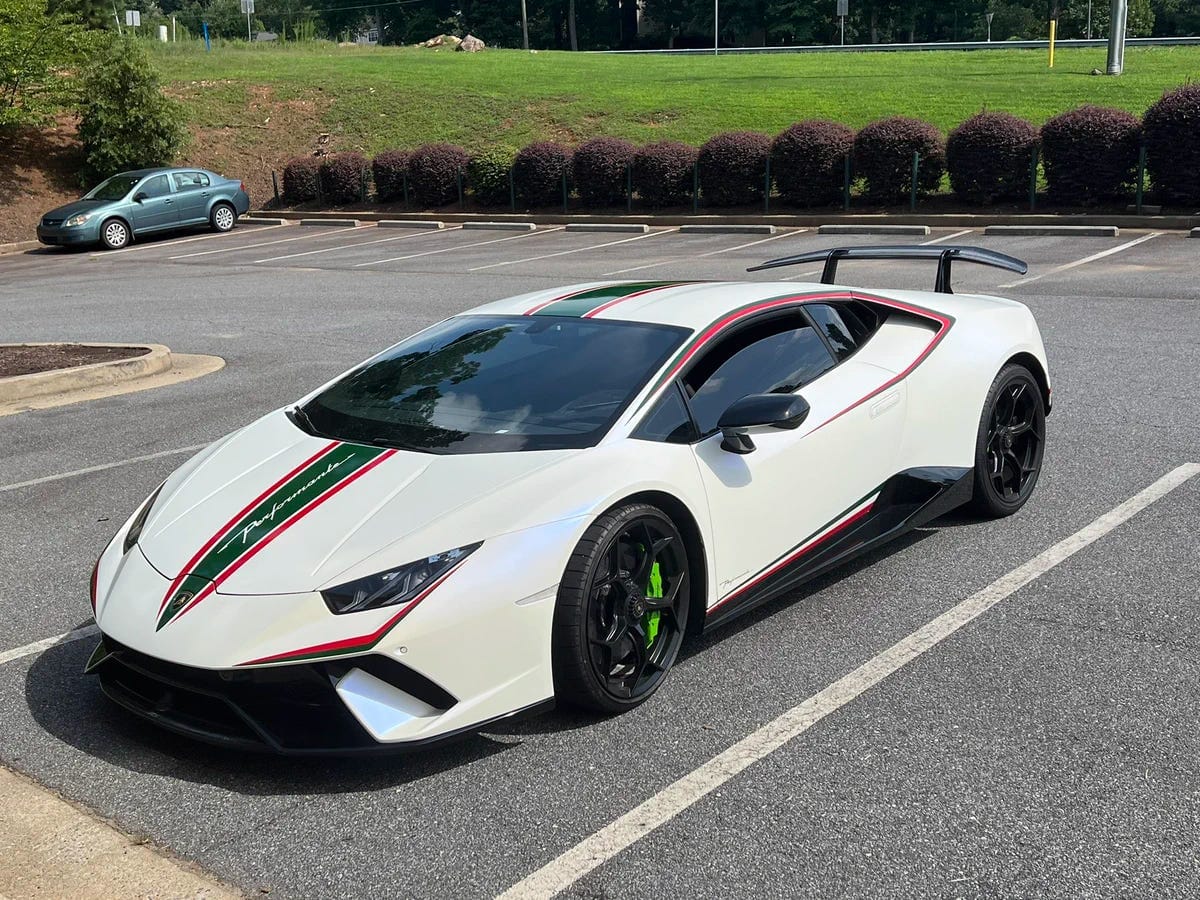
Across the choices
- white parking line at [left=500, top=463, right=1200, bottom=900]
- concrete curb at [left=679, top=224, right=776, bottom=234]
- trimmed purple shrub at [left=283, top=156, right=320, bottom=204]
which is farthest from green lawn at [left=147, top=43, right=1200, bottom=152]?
white parking line at [left=500, top=463, right=1200, bottom=900]

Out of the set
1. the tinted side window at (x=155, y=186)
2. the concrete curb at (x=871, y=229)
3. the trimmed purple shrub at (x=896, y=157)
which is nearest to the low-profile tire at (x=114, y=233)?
the tinted side window at (x=155, y=186)

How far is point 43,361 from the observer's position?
414 inches

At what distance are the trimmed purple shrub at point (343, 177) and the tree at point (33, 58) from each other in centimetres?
657

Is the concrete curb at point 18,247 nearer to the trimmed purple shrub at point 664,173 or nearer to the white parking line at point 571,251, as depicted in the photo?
the white parking line at point 571,251

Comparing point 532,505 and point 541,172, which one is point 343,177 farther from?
point 532,505

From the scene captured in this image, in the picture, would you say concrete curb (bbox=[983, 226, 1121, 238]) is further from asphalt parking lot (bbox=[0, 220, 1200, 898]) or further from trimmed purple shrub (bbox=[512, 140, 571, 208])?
asphalt parking lot (bbox=[0, 220, 1200, 898])

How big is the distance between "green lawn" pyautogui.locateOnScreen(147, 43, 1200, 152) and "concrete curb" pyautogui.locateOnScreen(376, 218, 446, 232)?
539 centimetres

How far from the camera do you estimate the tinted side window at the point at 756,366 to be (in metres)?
4.46

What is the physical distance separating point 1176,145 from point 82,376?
16.4 m

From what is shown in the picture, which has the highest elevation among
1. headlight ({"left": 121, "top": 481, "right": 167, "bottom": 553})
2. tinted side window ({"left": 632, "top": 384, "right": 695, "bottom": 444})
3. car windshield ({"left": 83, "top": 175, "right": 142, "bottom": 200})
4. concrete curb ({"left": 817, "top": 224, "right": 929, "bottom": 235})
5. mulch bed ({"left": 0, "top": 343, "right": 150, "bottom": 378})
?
car windshield ({"left": 83, "top": 175, "right": 142, "bottom": 200})

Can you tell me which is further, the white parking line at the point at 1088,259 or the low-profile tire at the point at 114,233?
the low-profile tire at the point at 114,233

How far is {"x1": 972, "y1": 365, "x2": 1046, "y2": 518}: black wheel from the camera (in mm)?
5648

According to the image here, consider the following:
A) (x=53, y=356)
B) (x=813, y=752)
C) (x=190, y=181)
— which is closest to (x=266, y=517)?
(x=813, y=752)

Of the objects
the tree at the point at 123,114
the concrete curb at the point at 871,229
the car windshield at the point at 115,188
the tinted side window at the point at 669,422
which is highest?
the tree at the point at 123,114
